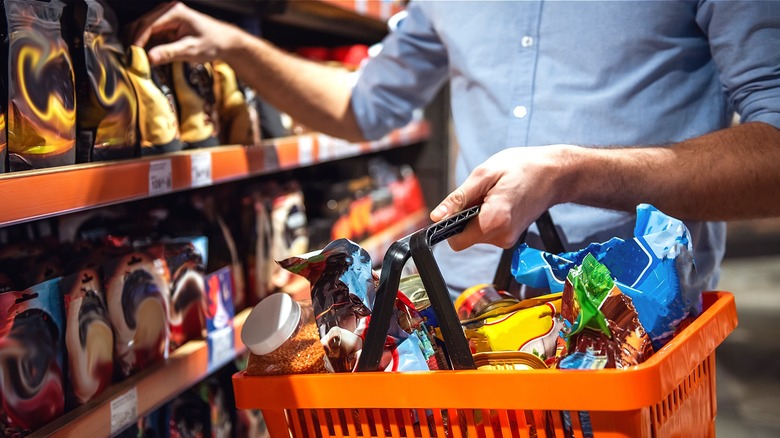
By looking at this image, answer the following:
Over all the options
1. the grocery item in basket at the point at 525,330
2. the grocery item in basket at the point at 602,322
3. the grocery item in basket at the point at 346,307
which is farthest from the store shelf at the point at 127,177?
the grocery item in basket at the point at 602,322

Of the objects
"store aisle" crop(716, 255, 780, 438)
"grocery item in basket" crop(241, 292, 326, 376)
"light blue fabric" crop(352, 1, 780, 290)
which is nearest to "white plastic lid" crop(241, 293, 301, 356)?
"grocery item in basket" crop(241, 292, 326, 376)

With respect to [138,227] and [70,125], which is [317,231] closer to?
[138,227]

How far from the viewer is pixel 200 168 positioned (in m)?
1.65

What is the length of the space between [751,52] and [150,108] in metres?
1.14

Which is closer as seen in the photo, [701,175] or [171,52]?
[701,175]

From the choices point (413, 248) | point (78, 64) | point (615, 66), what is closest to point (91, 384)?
point (78, 64)

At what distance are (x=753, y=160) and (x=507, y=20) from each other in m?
0.56

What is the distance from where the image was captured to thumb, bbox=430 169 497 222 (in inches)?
40.0

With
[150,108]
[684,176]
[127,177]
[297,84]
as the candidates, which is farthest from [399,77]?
[684,176]

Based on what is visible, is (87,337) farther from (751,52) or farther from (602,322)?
(751,52)

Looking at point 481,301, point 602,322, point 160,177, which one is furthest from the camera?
point 160,177

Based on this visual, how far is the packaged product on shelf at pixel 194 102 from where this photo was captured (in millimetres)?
1694

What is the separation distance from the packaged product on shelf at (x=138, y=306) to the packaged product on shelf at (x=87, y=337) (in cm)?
2

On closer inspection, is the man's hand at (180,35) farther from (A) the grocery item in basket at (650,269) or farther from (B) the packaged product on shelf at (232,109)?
(A) the grocery item in basket at (650,269)
